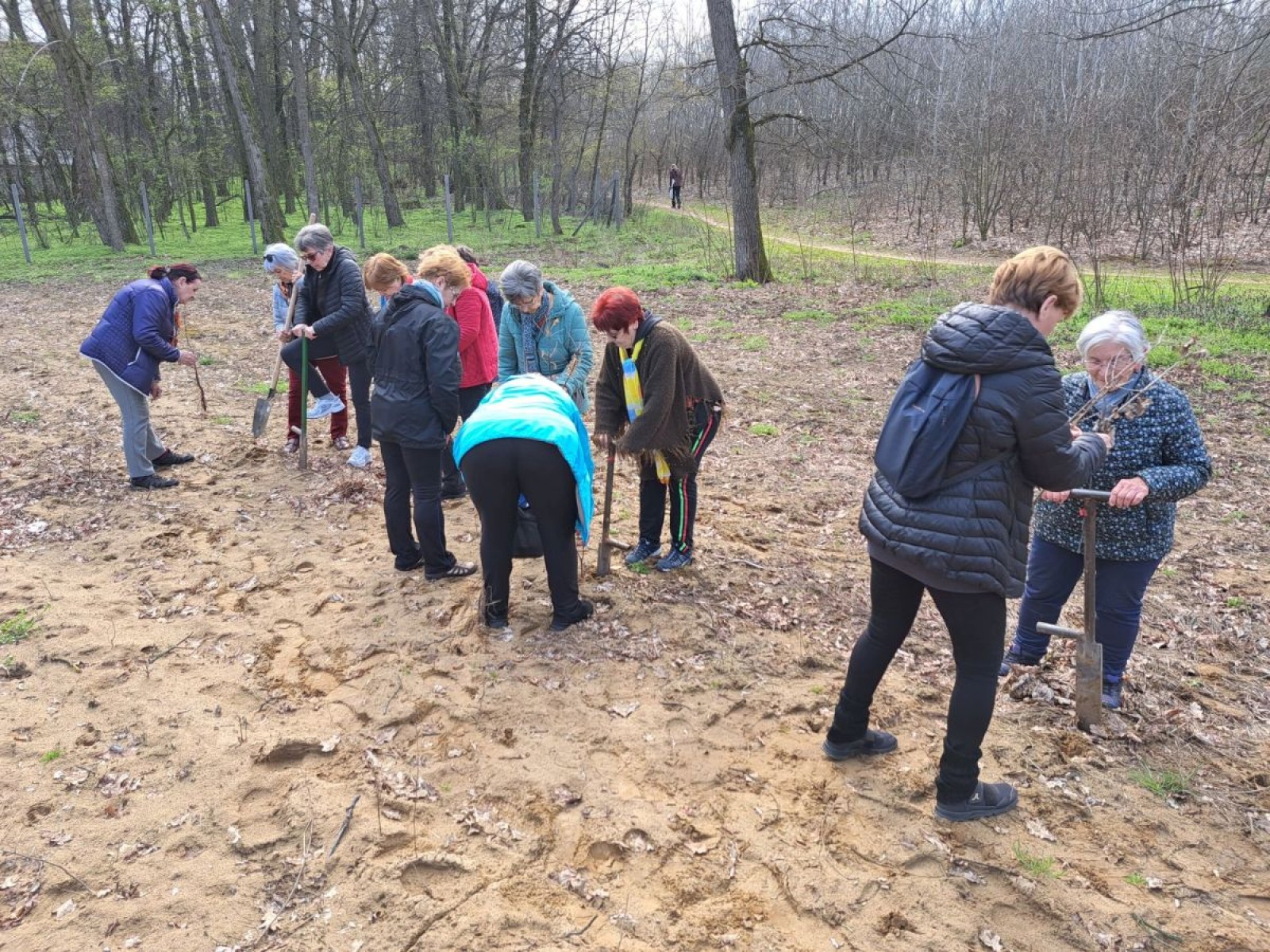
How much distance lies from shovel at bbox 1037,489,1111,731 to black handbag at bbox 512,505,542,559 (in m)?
2.31

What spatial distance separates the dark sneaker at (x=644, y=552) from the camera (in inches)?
193

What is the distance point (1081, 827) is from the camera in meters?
3.00

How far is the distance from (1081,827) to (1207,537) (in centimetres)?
340

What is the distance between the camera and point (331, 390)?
6668 millimetres

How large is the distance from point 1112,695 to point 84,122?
74.3ft

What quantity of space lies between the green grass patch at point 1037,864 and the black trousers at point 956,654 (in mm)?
246

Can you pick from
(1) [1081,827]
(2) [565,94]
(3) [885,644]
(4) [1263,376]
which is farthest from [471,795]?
(2) [565,94]

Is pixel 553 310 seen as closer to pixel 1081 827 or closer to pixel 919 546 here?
pixel 919 546

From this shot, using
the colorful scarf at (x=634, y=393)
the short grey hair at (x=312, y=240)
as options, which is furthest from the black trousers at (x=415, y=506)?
the short grey hair at (x=312, y=240)

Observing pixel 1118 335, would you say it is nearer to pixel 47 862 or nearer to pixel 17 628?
pixel 47 862

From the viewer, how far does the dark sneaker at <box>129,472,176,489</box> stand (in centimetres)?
596

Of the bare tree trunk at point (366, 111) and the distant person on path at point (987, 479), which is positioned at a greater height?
the bare tree trunk at point (366, 111)

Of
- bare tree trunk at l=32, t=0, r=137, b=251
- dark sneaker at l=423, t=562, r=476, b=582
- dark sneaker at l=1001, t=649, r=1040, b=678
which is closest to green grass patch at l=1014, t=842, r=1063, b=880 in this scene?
dark sneaker at l=1001, t=649, r=1040, b=678

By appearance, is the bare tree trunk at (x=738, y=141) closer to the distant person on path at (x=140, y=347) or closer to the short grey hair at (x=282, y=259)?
the short grey hair at (x=282, y=259)
